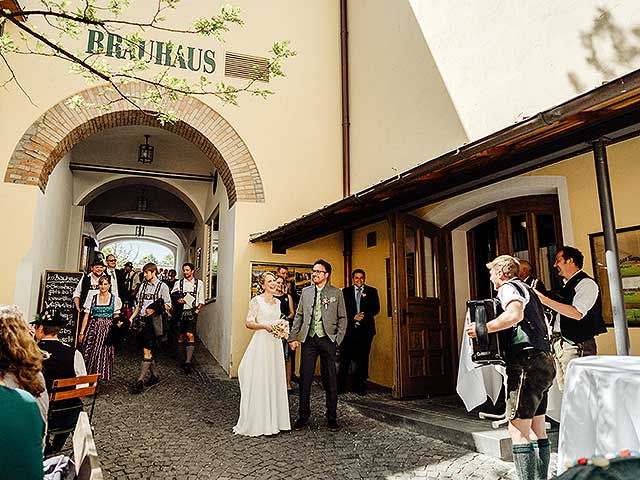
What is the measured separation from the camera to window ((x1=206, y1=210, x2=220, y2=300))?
35.3ft

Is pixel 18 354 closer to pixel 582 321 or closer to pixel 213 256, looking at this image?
pixel 582 321

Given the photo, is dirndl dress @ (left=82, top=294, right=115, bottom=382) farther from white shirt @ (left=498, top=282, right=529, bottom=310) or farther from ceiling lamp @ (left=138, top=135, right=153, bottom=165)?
white shirt @ (left=498, top=282, right=529, bottom=310)

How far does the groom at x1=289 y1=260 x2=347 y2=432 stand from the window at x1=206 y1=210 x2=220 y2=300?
5.19 meters

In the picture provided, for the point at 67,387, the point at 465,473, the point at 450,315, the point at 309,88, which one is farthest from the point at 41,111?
the point at 465,473

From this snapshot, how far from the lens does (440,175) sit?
200 inches

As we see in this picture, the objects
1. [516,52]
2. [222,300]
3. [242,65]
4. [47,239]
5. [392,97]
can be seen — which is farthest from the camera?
[222,300]

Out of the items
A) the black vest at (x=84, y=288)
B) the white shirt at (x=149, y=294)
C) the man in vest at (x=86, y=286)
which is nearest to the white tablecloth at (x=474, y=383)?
the white shirt at (x=149, y=294)

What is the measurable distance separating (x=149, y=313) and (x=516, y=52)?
578cm

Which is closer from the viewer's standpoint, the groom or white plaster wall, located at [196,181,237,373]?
the groom

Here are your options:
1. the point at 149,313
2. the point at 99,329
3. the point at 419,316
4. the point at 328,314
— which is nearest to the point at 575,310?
the point at 328,314

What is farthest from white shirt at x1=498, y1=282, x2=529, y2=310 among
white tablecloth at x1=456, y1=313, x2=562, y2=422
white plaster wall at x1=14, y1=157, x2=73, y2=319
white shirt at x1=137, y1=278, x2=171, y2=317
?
white plaster wall at x1=14, y1=157, x2=73, y2=319

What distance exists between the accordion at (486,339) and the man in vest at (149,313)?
499cm

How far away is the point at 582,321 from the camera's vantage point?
4.27 m

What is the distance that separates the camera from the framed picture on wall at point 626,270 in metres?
4.56
